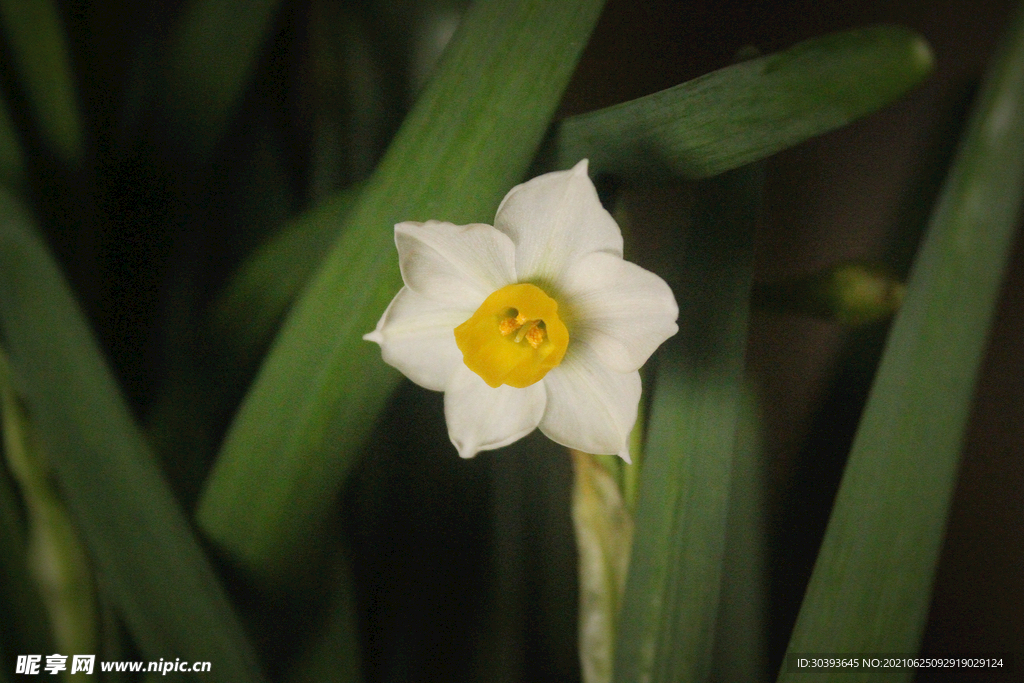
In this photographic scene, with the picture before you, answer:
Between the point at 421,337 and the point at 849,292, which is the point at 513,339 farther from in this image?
the point at 849,292

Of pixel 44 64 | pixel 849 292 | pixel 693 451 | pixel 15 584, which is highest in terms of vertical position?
pixel 44 64

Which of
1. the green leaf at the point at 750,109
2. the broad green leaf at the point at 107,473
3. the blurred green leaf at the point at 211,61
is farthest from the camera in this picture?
the blurred green leaf at the point at 211,61

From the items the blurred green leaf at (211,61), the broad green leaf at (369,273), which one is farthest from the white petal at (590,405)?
the blurred green leaf at (211,61)

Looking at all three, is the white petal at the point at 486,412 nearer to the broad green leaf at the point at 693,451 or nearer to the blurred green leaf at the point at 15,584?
the broad green leaf at the point at 693,451

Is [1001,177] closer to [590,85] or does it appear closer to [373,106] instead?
[590,85]

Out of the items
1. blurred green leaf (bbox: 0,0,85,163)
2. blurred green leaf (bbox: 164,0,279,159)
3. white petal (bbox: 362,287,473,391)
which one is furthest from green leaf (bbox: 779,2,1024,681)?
blurred green leaf (bbox: 0,0,85,163)

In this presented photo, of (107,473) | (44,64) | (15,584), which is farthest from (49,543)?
(44,64)
